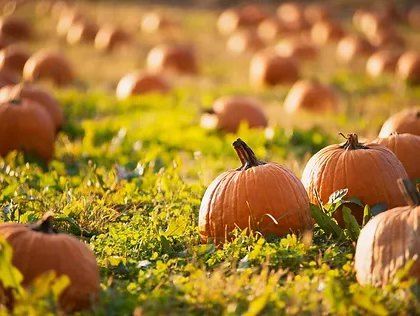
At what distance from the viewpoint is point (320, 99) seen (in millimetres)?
10141

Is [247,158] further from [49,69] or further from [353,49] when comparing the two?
[353,49]

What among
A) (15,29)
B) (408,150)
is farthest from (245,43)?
(408,150)

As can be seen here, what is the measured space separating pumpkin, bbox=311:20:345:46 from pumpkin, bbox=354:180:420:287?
14.4 metres

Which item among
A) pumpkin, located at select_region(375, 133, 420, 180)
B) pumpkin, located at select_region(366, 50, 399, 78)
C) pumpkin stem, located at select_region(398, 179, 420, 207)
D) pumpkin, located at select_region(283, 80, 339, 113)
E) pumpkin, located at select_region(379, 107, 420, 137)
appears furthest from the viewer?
pumpkin, located at select_region(366, 50, 399, 78)

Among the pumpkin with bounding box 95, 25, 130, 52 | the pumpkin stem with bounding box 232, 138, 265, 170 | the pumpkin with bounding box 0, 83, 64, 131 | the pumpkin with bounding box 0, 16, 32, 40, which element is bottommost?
the pumpkin stem with bounding box 232, 138, 265, 170

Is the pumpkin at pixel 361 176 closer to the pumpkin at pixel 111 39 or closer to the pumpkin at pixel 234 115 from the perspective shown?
the pumpkin at pixel 234 115

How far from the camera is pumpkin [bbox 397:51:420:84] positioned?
495 inches

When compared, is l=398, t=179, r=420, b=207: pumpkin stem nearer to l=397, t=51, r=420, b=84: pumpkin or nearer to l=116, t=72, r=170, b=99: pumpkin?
l=116, t=72, r=170, b=99: pumpkin

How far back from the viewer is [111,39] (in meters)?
16.0

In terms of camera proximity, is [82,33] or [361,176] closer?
[361,176]

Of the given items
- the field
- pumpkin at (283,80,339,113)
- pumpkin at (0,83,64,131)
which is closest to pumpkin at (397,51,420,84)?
the field

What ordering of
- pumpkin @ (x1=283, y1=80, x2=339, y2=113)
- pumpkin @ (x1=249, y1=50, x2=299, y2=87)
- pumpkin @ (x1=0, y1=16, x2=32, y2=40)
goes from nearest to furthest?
pumpkin @ (x1=283, y1=80, x2=339, y2=113), pumpkin @ (x1=249, y1=50, x2=299, y2=87), pumpkin @ (x1=0, y1=16, x2=32, y2=40)

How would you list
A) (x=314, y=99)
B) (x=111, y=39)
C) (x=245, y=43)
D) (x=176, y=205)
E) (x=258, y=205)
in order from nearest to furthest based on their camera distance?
1. (x=258, y=205)
2. (x=176, y=205)
3. (x=314, y=99)
4. (x=111, y=39)
5. (x=245, y=43)

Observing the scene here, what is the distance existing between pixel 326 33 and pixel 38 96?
448 inches
